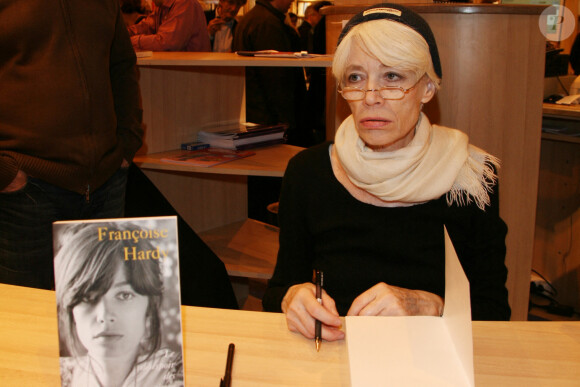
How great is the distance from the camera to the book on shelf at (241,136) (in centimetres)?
278

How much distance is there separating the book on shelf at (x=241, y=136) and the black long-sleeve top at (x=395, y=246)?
1.30 metres

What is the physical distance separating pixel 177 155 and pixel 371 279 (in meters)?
1.47

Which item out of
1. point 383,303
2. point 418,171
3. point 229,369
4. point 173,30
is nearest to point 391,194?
point 418,171

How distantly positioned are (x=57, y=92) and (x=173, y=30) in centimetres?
208

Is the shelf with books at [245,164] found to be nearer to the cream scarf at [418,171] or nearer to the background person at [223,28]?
the cream scarf at [418,171]

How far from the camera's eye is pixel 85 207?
1.95 metres

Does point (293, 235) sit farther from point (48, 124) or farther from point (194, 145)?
point (194, 145)

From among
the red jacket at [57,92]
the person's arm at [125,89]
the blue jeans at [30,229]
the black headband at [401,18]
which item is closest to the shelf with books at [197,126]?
the person's arm at [125,89]

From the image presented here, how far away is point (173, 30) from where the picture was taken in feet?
12.1

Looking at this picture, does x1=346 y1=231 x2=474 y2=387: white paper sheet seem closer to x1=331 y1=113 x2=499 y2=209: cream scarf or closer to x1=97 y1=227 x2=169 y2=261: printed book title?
x1=97 y1=227 x2=169 y2=261: printed book title

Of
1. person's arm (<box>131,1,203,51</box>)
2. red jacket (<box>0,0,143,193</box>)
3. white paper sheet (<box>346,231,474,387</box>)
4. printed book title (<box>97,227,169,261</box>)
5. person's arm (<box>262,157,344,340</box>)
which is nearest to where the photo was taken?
printed book title (<box>97,227,169,261</box>)

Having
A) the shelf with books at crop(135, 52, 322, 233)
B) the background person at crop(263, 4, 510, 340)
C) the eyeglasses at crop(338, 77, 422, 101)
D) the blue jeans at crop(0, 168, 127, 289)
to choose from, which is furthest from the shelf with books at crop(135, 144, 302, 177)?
the eyeglasses at crop(338, 77, 422, 101)

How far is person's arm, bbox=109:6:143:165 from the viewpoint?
216cm

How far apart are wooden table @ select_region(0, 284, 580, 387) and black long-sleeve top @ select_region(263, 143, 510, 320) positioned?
318mm
